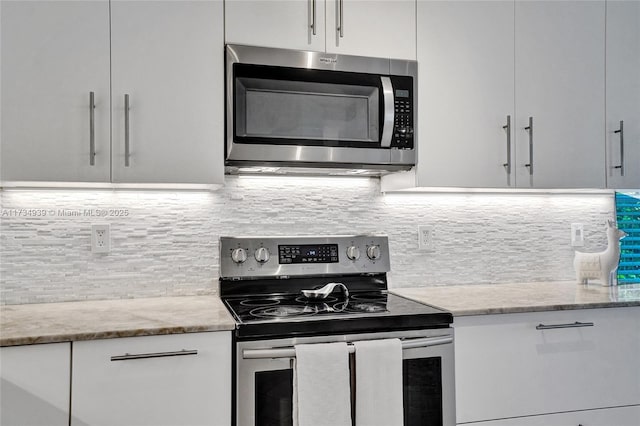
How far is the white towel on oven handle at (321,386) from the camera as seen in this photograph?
1641 millimetres

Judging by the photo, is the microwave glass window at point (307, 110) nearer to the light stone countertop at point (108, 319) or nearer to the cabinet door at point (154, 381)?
the light stone countertop at point (108, 319)

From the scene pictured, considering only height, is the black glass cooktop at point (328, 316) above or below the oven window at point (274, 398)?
above

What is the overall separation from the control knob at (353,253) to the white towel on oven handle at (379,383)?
62 centimetres

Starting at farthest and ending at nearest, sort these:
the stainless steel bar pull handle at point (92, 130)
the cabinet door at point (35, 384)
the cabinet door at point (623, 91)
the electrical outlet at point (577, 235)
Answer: the electrical outlet at point (577, 235)
the cabinet door at point (623, 91)
the stainless steel bar pull handle at point (92, 130)
the cabinet door at point (35, 384)

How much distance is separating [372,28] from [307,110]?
0.43m

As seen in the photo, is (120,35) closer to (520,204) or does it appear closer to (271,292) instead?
(271,292)

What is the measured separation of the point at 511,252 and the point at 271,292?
1242 millimetres

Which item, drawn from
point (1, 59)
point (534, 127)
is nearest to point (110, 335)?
point (1, 59)

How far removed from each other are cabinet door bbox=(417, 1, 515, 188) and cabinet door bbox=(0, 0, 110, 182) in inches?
47.6

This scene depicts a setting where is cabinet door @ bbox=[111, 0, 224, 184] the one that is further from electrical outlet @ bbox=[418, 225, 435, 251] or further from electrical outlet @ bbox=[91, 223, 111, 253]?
electrical outlet @ bbox=[418, 225, 435, 251]

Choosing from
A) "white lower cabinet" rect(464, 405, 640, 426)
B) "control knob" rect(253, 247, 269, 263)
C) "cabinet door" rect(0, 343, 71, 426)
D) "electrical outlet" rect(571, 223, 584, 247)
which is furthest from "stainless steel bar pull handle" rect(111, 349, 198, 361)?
"electrical outlet" rect(571, 223, 584, 247)

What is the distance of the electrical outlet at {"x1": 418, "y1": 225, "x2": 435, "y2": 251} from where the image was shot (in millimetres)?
2484

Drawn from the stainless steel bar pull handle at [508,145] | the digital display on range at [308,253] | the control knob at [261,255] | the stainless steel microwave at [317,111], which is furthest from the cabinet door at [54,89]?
the stainless steel bar pull handle at [508,145]

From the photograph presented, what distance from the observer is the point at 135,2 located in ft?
6.06
